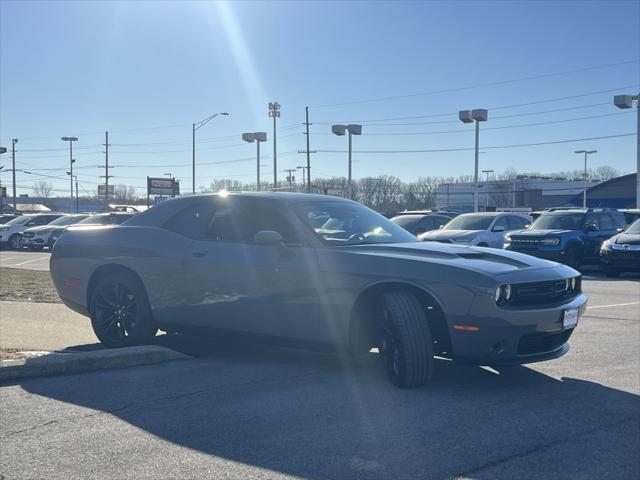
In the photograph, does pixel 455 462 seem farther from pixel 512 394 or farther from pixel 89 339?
pixel 89 339

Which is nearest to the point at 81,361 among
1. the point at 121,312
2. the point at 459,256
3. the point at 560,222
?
the point at 121,312

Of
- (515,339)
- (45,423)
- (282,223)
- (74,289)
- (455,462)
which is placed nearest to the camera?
(455,462)

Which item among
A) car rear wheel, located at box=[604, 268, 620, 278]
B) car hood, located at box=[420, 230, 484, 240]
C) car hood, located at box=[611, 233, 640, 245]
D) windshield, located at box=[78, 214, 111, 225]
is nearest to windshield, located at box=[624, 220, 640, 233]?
car hood, located at box=[611, 233, 640, 245]

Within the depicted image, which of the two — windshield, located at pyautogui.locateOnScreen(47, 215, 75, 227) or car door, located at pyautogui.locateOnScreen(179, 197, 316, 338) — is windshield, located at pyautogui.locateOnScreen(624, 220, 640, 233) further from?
windshield, located at pyautogui.locateOnScreen(47, 215, 75, 227)

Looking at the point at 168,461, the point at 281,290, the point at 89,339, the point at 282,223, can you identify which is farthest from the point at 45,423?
the point at 89,339

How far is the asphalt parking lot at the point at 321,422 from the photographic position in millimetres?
Answer: 4047

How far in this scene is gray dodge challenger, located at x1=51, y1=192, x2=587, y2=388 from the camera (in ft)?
17.9

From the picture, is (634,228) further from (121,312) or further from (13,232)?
(13,232)

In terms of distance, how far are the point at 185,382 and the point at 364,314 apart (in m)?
1.53

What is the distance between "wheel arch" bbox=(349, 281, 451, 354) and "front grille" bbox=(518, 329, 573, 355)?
1.81ft

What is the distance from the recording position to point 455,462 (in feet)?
13.4

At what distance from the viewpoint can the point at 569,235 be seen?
1886 centimetres

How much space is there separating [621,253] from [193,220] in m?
13.1

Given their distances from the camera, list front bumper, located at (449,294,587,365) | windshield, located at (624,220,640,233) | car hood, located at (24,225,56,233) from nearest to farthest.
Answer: front bumper, located at (449,294,587,365) → windshield, located at (624,220,640,233) → car hood, located at (24,225,56,233)
